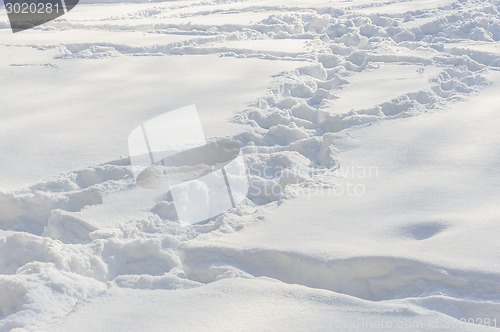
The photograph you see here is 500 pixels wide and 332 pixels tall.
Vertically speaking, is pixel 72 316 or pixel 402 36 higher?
pixel 72 316

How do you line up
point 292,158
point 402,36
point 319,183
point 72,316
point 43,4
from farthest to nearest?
point 43,4
point 402,36
point 292,158
point 319,183
point 72,316

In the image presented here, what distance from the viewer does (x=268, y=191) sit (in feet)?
12.1

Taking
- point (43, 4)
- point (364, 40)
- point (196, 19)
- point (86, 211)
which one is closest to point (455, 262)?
point (86, 211)

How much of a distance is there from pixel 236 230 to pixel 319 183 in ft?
2.11

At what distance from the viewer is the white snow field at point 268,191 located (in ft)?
8.15

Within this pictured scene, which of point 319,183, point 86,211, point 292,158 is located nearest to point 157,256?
point 86,211

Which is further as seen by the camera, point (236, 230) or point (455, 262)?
point (236, 230)

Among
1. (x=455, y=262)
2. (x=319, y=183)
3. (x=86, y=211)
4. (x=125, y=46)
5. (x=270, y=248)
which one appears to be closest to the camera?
(x=455, y=262)

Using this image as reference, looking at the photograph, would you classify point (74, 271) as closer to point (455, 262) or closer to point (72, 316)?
point (72, 316)

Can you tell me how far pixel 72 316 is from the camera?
2.41m

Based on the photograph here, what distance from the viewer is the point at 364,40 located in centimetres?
720

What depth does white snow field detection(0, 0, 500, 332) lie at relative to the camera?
2484 mm

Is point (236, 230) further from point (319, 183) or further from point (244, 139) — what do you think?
point (244, 139)

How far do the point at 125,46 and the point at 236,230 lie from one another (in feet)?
14.3
